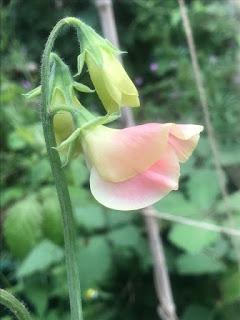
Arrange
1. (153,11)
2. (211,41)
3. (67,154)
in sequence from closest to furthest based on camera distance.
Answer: (67,154) → (153,11) → (211,41)

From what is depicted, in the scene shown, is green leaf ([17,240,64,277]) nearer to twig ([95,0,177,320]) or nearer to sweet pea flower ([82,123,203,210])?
twig ([95,0,177,320])

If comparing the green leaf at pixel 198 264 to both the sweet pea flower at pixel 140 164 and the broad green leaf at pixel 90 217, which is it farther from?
the sweet pea flower at pixel 140 164

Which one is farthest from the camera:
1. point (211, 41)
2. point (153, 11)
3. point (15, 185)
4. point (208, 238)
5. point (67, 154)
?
point (211, 41)

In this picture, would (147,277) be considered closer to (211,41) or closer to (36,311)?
(36,311)

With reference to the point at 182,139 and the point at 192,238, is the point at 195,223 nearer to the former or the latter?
the point at 192,238

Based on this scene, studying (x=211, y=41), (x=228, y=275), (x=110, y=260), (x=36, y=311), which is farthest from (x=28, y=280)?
(x=211, y=41)

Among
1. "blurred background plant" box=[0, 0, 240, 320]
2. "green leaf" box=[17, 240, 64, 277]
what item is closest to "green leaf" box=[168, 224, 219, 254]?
"blurred background plant" box=[0, 0, 240, 320]

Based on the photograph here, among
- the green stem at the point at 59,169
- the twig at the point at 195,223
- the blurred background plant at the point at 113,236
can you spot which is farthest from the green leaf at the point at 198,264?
the green stem at the point at 59,169
